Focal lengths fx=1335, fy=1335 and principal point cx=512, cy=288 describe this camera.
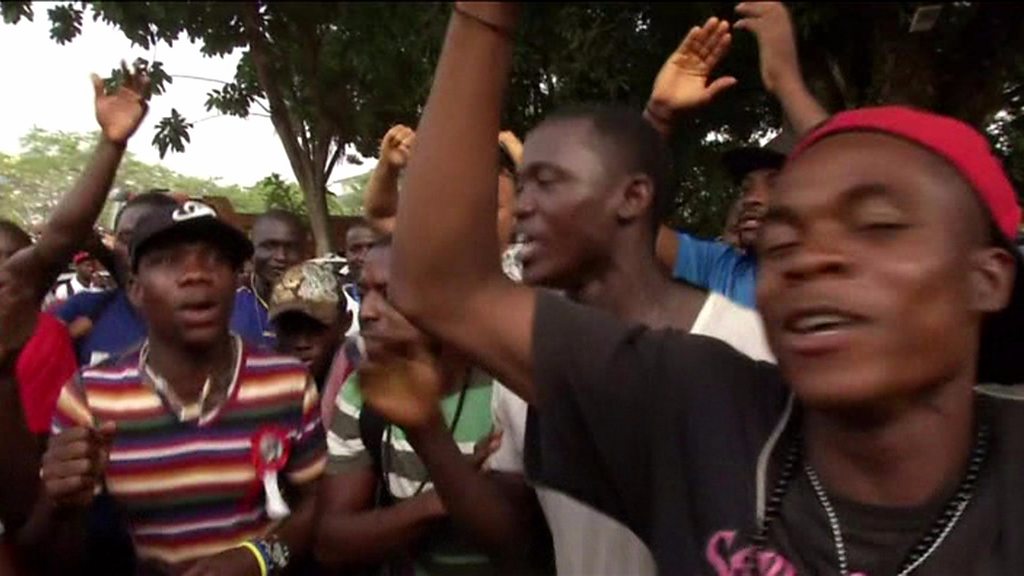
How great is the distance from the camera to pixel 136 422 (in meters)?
2.38

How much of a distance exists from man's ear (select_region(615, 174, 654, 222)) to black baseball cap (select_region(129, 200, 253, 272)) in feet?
2.51

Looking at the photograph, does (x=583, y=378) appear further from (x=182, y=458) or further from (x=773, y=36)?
(x=182, y=458)

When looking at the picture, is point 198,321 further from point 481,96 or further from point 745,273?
point 481,96

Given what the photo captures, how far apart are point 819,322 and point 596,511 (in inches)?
22.1

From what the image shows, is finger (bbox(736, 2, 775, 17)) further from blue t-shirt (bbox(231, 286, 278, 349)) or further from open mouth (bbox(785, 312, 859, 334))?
blue t-shirt (bbox(231, 286, 278, 349))

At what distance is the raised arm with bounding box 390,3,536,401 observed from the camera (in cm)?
132

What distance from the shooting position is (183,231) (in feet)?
8.35

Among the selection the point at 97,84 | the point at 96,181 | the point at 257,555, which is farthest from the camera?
the point at 257,555

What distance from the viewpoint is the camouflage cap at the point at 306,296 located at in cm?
382

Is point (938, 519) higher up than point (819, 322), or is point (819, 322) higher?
point (819, 322)

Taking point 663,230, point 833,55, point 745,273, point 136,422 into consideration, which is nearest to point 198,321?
point 136,422

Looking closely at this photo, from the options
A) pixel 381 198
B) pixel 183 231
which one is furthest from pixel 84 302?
pixel 381 198

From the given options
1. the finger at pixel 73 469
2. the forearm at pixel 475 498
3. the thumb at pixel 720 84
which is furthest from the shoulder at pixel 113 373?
the thumb at pixel 720 84

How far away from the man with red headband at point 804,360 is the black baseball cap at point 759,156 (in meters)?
0.32
